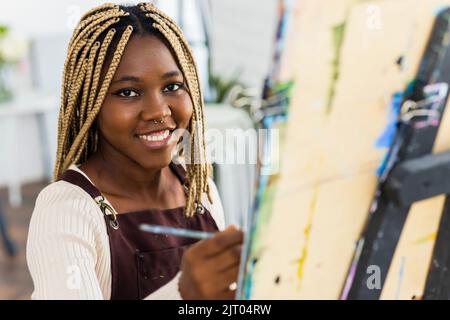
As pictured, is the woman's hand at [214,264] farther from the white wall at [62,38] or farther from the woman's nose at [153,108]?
the white wall at [62,38]

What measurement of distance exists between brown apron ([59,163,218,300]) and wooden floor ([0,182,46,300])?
134cm

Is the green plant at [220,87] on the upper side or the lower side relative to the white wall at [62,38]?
lower

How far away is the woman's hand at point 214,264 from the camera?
54 centimetres

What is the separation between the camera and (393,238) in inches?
23.0

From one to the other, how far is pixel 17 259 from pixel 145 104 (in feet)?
8.07

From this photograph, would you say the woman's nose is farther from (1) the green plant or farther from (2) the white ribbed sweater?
(1) the green plant

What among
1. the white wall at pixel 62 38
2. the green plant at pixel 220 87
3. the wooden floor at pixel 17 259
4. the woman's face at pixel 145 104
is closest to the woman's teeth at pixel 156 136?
the woman's face at pixel 145 104

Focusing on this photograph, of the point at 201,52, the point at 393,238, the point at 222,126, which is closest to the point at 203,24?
the point at 201,52

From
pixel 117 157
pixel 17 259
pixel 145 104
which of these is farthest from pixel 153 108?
pixel 17 259

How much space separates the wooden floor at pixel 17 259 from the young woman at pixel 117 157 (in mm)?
1311

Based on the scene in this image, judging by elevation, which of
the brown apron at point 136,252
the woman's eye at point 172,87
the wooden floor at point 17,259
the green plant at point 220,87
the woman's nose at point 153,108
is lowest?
the wooden floor at point 17,259

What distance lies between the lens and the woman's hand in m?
0.54

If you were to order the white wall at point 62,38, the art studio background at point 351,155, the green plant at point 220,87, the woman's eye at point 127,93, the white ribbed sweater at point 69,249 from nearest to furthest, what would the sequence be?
the art studio background at point 351,155 → the white ribbed sweater at point 69,249 → the woman's eye at point 127,93 → the green plant at point 220,87 → the white wall at point 62,38

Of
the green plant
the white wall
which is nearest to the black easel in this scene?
the green plant
